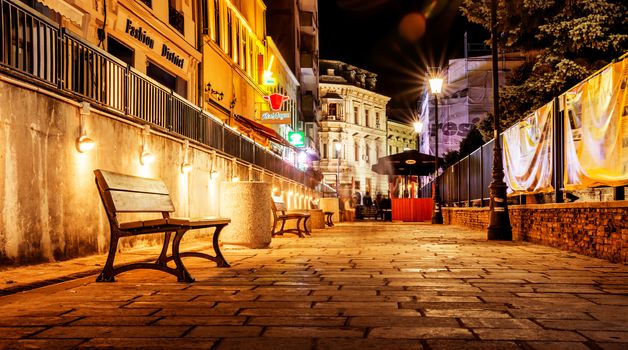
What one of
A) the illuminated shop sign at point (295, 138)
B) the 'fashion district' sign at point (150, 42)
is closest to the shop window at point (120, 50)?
the 'fashion district' sign at point (150, 42)

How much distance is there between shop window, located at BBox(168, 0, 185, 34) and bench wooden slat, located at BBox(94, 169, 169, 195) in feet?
45.5

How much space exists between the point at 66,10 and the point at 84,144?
20.0 ft


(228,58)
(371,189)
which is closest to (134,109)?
(228,58)

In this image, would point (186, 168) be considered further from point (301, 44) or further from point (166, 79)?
point (301, 44)

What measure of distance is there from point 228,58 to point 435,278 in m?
21.8

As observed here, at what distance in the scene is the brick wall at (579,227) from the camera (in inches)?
317

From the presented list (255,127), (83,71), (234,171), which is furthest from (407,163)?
(83,71)

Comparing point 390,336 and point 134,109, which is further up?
point 134,109

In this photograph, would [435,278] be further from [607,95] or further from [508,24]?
[508,24]

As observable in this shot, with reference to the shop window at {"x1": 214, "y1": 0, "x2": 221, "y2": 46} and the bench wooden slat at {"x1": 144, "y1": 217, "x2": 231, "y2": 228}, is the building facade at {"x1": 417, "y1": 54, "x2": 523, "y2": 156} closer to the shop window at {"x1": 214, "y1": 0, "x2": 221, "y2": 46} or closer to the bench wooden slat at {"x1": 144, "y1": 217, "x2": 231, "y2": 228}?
the shop window at {"x1": 214, "y1": 0, "x2": 221, "y2": 46}

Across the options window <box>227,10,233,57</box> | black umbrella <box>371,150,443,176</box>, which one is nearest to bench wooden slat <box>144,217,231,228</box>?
window <box>227,10,233,57</box>

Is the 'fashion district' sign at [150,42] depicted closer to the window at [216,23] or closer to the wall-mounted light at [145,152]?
the window at [216,23]

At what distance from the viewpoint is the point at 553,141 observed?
10930mm

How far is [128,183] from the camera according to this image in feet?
21.7
